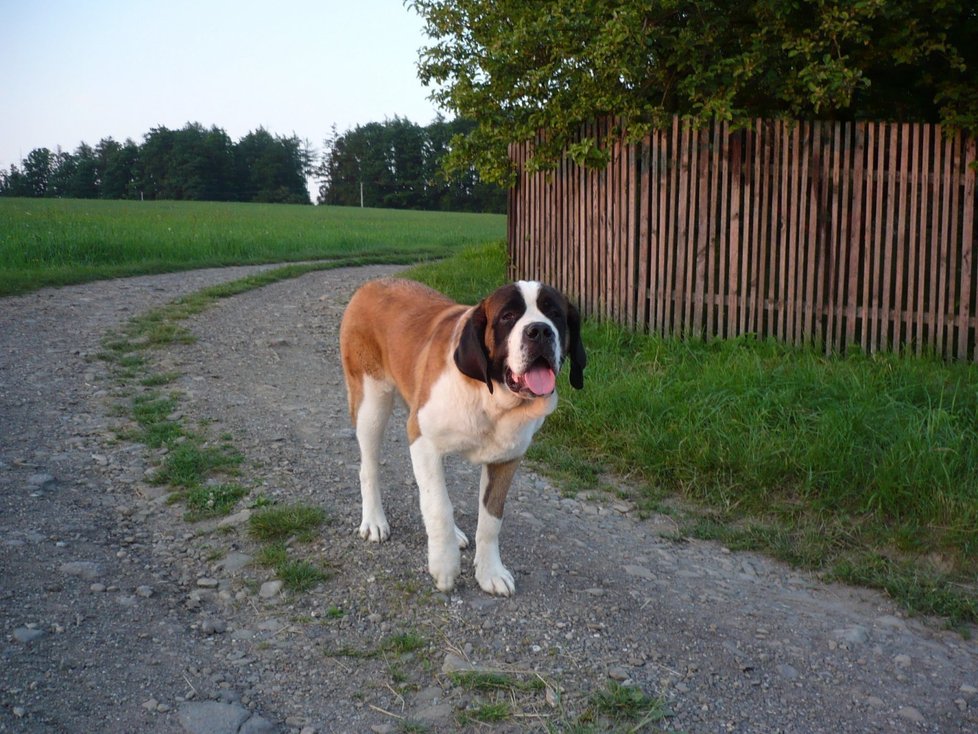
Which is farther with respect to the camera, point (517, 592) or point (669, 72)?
point (669, 72)

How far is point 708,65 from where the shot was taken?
917cm

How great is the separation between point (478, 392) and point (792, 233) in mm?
5710

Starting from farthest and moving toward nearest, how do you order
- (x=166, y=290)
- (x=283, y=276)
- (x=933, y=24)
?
(x=283, y=276), (x=166, y=290), (x=933, y=24)

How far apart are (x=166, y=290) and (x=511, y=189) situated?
5388mm

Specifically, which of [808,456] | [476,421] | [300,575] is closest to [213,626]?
[300,575]

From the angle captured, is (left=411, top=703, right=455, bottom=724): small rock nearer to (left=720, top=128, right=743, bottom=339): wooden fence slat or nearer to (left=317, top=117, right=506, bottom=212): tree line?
(left=720, top=128, right=743, bottom=339): wooden fence slat

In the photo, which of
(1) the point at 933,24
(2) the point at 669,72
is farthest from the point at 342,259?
(1) the point at 933,24

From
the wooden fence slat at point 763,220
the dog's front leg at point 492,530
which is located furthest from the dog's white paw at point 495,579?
the wooden fence slat at point 763,220

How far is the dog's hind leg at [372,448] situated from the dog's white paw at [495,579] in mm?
704

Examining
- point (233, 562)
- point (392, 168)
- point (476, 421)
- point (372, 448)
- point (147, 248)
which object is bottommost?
point (233, 562)

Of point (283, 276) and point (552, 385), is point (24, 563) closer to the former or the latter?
point (552, 385)

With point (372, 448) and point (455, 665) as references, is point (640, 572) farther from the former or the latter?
point (372, 448)

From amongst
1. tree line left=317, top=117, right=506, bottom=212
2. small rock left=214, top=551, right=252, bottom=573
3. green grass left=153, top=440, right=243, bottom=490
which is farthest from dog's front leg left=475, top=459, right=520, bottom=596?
tree line left=317, top=117, right=506, bottom=212

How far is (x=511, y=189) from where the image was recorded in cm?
1177
